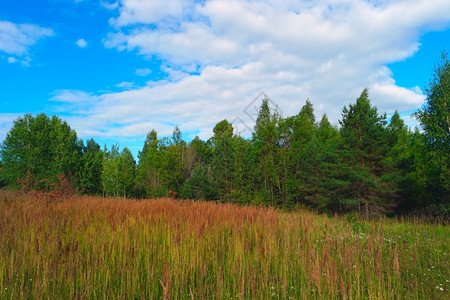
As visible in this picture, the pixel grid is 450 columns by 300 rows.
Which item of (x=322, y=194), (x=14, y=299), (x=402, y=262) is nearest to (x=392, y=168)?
(x=322, y=194)

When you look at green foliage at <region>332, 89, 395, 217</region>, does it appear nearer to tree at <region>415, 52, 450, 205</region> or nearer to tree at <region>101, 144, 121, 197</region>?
tree at <region>415, 52, 450, 205</region>

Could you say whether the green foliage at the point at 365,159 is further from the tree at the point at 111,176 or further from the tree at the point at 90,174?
the tree at the point at 90,174

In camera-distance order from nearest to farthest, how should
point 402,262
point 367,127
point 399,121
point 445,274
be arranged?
point 445,274, point 402,262, point 367,127, point 399,121

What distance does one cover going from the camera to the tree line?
1919 centimetres

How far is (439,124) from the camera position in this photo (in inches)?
719

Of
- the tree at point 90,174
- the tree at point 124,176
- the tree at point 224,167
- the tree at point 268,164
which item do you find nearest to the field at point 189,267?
the tree at point 268,164

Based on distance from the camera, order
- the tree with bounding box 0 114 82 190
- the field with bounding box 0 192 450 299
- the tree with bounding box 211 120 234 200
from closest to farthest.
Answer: the field with bounding box 0 192 450 299, the tree with bounding box 211 120 234 200, the tree with bounding box 0 114 82 190

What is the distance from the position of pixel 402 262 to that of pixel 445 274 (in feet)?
2.23

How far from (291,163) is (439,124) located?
1427cm

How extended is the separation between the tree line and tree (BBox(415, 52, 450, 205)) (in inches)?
2.4

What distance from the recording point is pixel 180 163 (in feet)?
132

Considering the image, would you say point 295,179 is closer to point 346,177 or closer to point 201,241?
point 346,177

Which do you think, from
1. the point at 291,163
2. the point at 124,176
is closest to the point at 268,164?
the point at 291,163

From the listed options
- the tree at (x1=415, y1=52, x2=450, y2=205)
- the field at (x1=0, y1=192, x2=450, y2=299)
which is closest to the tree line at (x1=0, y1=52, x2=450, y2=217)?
the tree at (x1=415, y1=52, x2=450, y2=205)
